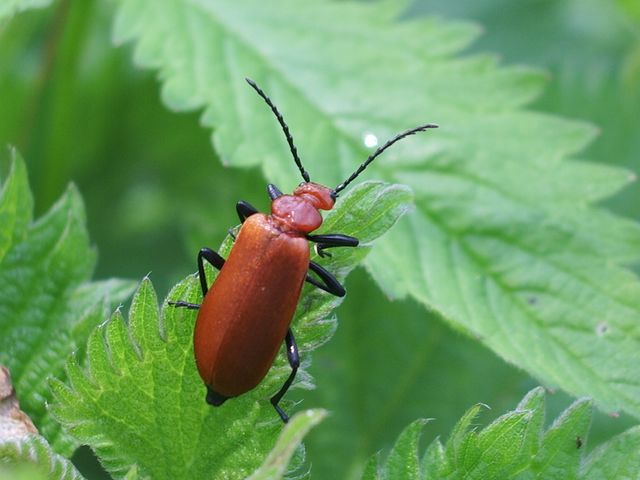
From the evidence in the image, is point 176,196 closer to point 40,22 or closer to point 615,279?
point 40,22

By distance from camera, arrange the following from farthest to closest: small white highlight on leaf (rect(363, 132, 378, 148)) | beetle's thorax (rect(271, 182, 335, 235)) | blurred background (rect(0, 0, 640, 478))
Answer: blurred background (rect(0, 0, 640, 478)) → small white highlight on leaf (rect(363, 132, 378, 148)) → beetle's thorax (rect(271, 182, 335, 235))

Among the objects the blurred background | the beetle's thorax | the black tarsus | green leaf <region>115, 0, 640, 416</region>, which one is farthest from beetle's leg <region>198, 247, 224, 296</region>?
the blurred background

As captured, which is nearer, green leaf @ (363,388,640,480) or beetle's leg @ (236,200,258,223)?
green leaf @ (363,388,640,480)

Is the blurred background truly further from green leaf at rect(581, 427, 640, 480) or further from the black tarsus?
green leaf at rect(581, 427, 640, 480)

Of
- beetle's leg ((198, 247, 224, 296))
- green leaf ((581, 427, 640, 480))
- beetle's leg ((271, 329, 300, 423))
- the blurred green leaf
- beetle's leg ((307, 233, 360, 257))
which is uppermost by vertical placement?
the blurred green leaf

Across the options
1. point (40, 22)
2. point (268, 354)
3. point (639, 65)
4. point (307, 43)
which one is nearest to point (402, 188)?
point (268, 354)

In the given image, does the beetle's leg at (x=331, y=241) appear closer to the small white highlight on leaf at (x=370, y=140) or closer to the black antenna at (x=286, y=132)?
the black antenna at (x=286, y=132)
